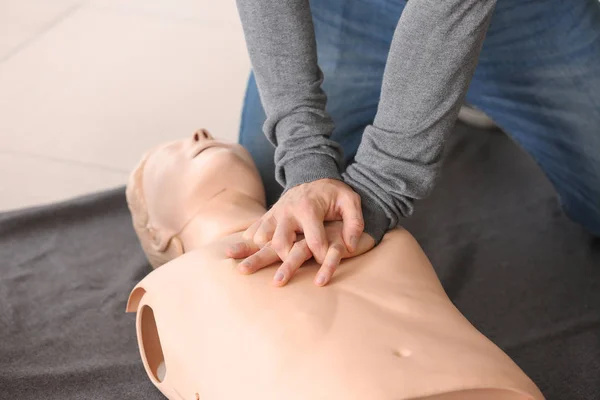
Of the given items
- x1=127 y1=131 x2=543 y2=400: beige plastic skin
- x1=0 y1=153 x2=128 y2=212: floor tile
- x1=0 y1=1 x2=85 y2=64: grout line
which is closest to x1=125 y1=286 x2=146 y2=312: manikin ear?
x1=127 y1=131 x2=543 y2=400: beige plastic skin

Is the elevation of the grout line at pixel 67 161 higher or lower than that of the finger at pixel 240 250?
lower

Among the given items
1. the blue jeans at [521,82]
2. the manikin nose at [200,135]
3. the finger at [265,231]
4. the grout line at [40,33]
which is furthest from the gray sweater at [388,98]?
the grout line at [40,33]

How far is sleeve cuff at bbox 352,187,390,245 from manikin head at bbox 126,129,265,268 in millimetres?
270

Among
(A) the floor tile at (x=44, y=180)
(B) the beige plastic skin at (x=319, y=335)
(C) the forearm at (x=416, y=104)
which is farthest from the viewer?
(A) the floor tile at (x=44, y=180)

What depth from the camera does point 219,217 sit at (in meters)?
1.16

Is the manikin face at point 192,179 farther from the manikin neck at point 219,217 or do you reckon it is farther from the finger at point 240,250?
the finger at point 240,250

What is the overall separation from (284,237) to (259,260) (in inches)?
1.9

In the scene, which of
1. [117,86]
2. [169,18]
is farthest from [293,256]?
[169,18]

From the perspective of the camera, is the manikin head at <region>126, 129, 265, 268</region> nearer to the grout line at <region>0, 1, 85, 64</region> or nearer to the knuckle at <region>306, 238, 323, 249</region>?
the knuckle at <region>306, 238, 323, 249</region>

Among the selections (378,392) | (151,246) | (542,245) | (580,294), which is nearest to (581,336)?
(580,294)

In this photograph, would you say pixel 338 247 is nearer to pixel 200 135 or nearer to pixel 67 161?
pixel 200 135

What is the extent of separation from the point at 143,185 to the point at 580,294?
85cm

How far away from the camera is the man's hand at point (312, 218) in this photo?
87cm

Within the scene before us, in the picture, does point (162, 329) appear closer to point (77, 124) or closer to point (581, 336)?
point (581, 336)
